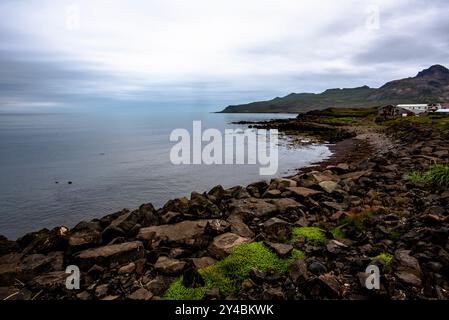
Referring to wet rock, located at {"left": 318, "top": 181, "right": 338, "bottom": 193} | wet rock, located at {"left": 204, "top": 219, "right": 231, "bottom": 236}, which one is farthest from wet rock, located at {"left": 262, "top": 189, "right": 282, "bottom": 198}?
wet rock, located at {"left": 204, "top": 219, "right": 231, "bottom": 236}

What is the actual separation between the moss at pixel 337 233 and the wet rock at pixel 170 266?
4.60 m

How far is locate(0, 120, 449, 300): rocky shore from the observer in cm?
656

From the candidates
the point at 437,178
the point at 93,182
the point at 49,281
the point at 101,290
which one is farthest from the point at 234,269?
the point at 93,182

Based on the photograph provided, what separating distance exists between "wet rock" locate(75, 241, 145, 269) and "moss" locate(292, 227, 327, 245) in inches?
186

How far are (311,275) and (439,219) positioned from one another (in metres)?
4.33

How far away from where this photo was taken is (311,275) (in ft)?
22.7

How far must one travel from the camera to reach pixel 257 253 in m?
8.20

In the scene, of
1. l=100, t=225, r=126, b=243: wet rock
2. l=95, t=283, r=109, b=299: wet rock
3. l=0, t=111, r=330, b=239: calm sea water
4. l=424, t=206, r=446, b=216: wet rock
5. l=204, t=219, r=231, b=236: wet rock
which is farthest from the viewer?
l=0, t=111, r=330, b=239: calm sea water

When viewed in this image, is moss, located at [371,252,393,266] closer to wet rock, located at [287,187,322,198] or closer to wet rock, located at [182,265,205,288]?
wet rock, located at [182,265,205,288]

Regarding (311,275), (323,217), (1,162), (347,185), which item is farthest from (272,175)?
(1,162)

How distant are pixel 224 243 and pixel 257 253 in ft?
4.74

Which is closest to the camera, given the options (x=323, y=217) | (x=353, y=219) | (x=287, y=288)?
(x=287, y=288)

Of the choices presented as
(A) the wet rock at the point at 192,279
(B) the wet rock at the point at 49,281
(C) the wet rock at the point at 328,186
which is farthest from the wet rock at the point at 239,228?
(C) the wet rock at the point at 328,186

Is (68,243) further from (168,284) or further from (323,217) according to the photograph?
(323,217)
